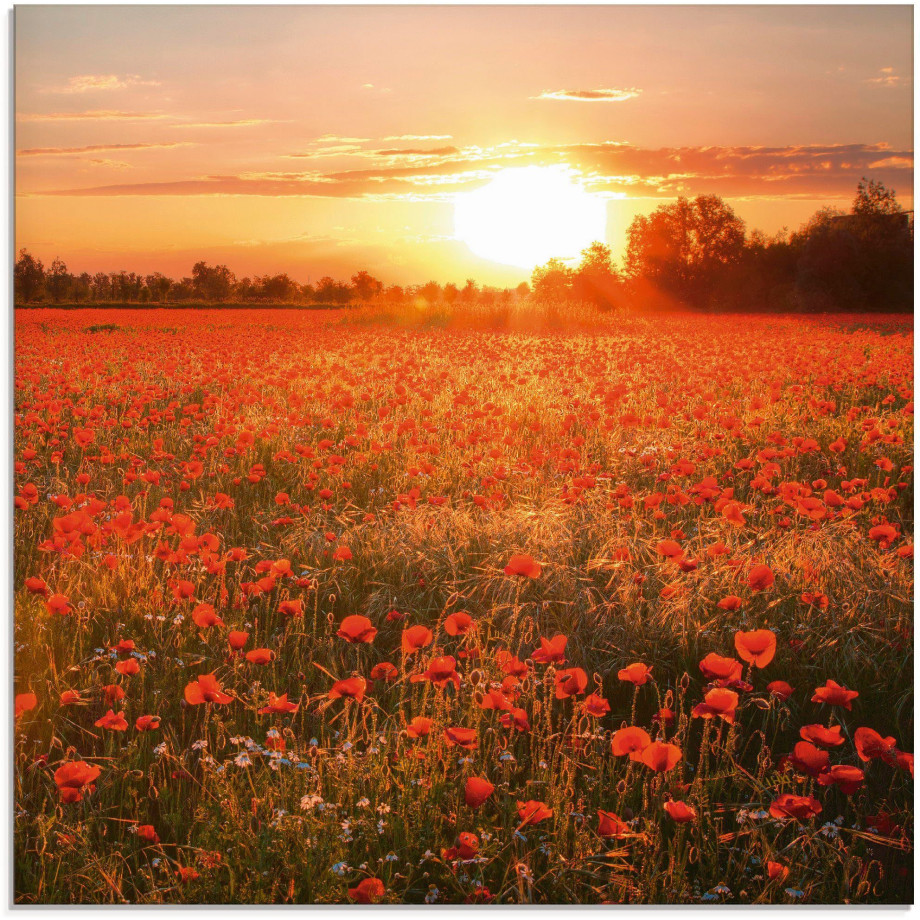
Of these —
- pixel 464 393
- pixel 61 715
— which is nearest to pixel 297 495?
pixel 464 393

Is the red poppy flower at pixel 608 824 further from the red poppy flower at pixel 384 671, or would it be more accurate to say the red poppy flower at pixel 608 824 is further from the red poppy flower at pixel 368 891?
the red poppy flower at pixel 384 671

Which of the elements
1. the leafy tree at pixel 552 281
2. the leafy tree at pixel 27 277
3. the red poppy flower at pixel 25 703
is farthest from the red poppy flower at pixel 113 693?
the leafy tree at pixel 552 281

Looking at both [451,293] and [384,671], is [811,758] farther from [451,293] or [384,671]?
[451,293]

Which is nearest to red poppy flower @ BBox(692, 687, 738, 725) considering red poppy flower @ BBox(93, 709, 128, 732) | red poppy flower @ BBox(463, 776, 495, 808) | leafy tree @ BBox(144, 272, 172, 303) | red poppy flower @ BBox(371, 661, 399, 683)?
red poppy flower @ BBox(463, 776, 495, 808)

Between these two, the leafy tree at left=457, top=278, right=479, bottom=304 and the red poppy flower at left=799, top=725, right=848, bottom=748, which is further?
the leafy tree at left=457, top=278, right=479, bottom=304

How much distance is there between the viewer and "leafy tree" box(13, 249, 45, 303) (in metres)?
3.14

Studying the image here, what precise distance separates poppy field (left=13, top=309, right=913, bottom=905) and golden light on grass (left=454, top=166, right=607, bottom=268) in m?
0.99

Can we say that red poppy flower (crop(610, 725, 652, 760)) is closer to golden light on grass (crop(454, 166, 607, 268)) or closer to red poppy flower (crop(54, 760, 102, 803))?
red poppy flower (crop(54, 760, 102, 803))

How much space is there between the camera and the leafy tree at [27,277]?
3.14 m

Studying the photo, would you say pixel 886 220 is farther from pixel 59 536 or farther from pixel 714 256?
pixel 59 536

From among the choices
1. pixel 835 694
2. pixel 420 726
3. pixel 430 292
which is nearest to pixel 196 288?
pixel 430 292

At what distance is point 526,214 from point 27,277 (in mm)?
2091

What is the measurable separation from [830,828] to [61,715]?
86.0 inches

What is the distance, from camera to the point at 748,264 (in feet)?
12.7
